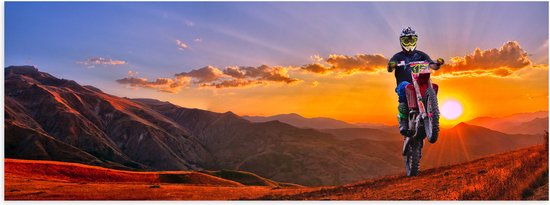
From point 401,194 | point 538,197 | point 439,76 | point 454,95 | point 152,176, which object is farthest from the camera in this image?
point 152,176

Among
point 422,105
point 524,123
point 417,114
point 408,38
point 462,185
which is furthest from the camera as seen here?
point 524,123

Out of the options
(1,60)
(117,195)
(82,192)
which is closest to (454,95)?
(117,195)

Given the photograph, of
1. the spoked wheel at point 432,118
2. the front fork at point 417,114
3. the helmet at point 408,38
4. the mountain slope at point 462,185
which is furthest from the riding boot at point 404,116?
the mountain slope at point 462,185

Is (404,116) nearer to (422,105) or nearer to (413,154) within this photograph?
(422,105)

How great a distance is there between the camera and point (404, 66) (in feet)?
61.0

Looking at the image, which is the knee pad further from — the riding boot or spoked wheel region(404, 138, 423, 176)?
spoked wheel region(404, 138, 423, 176)

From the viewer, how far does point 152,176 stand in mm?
80562

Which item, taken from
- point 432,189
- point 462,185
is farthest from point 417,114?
point 462,185

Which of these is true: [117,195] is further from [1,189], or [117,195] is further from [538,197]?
[538,197]

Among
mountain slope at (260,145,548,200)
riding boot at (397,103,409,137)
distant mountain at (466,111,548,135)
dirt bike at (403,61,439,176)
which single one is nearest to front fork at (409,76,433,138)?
dirt bike at (403,61,439,176)

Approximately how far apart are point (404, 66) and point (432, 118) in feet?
12.1

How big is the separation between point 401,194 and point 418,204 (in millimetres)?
1635

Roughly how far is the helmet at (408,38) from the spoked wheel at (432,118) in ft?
11.0

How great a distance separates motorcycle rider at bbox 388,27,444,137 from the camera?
18047mm
